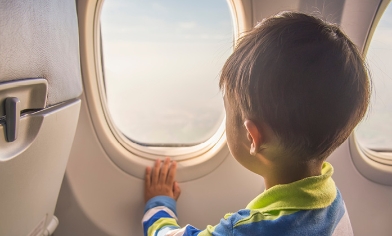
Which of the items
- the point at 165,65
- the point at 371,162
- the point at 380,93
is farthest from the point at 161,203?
the point at 380,93

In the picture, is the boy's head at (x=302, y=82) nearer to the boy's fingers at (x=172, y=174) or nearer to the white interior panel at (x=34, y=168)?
the white interior panel at (x=34, y=168)

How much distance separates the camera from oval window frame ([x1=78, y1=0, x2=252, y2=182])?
1.15 m

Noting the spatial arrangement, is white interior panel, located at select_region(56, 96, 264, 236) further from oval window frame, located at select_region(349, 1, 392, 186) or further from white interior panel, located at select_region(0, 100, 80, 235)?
oval window frame, located at select_region(349, 1, 392, 186)

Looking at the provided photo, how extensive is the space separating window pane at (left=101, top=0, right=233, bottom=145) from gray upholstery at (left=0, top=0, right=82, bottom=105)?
349mm

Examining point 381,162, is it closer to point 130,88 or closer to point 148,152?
point 148,152

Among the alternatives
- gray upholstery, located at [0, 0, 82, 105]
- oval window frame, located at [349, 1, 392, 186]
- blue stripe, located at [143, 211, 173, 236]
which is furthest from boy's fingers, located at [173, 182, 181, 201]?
oval window frame, located at [349, 1, 392, 186]

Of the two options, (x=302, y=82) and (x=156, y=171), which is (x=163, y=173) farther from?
(x=302, y=82)

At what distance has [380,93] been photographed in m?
1.49

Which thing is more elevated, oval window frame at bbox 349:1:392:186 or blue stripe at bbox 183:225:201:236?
blue stripe at bbox 183:225:201:236

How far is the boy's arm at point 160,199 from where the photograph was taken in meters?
1.11

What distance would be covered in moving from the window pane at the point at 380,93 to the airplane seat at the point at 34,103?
105 centimetres

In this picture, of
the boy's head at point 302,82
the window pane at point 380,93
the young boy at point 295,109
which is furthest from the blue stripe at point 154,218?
the window pane at point 380,93

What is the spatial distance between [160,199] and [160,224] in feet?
0.48

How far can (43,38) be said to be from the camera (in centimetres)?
70
